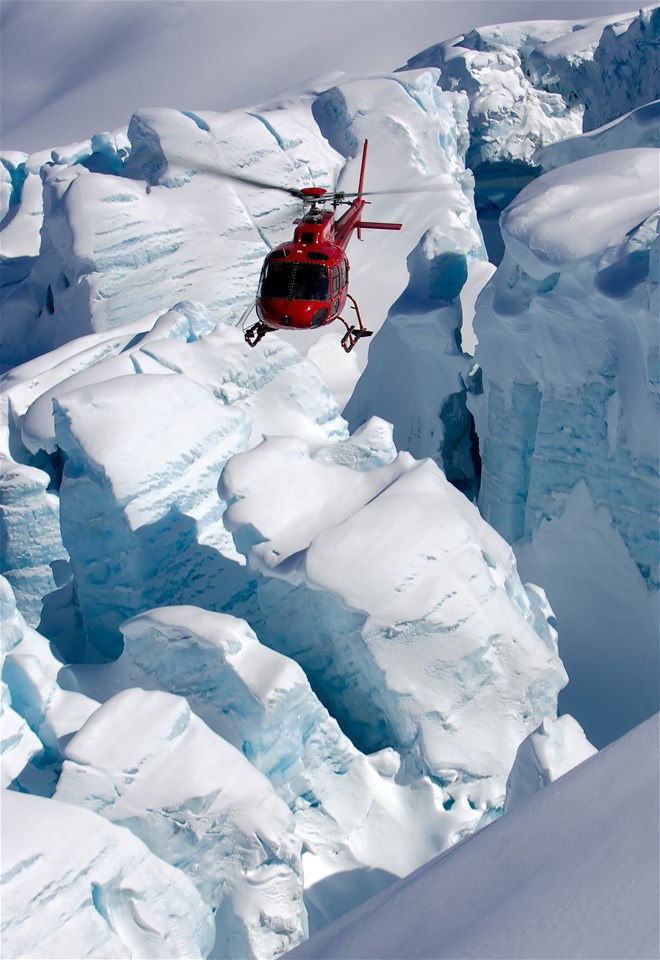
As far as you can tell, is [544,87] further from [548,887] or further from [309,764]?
[548,887]

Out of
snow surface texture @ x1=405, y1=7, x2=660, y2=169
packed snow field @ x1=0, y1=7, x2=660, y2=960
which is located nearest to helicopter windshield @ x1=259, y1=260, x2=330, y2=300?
packed snow field @ x1=0, y1=7, x2=660, y2=960

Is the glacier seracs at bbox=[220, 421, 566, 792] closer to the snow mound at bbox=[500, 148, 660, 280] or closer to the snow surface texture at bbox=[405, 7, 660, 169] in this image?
the snow mound at bbox=[500, 148, 660, 280]

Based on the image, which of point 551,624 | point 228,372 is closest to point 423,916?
point 551,624

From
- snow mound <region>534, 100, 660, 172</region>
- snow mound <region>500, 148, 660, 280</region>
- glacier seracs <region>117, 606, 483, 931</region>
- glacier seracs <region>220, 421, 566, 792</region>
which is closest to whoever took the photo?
glacier seracs <region>117, 606, 483, 931</region>

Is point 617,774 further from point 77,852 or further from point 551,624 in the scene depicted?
point 551,624

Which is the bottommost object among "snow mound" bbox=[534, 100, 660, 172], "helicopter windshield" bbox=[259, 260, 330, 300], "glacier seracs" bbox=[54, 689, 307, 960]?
"glacier seracs" bbox=[54, 689, 307, 960]

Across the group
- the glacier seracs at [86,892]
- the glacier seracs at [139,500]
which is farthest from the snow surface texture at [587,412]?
the glacier seracs at [86,892]

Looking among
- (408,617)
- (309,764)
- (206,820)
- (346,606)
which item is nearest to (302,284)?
(346,606)

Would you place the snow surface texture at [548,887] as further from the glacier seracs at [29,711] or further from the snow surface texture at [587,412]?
the snow surface texture at [587,412]
